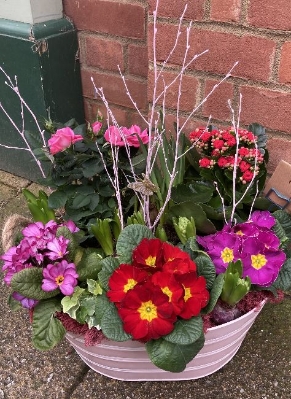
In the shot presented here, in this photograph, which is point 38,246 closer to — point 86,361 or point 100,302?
point 100,302

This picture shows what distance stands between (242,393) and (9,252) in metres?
0.72

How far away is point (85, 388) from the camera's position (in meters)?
1.35

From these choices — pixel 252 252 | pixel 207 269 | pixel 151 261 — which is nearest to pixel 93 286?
pixel 151 261

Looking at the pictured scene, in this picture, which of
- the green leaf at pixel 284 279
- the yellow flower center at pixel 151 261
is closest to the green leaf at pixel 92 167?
the yellow flower center at pixel 151 261

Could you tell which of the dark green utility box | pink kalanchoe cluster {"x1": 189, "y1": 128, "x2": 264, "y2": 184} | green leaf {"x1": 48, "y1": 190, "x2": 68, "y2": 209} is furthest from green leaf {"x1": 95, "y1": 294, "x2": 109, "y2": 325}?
the dark green utility box

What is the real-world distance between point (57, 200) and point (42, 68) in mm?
697

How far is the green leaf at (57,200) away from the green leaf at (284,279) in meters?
0.60

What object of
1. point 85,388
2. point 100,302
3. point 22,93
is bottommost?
point 85,388

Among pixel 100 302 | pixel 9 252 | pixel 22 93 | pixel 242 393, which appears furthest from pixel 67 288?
pixel 22 93

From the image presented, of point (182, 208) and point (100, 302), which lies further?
point (182, 208)

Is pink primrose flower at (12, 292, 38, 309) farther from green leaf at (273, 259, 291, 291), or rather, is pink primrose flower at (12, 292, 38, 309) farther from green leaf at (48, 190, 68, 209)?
green leaf at (273, 259, 291, 291)

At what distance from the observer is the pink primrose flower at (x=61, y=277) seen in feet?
3.68

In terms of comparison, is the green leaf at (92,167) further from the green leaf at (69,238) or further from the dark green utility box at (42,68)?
the dark green utility box at (42,68)

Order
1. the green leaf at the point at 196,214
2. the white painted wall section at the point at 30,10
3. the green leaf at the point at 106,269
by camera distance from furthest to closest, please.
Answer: the white painted wall section at the point at 30,10 → the green leaf at the point at 196,214 → the green leaf at the point at 106,269
